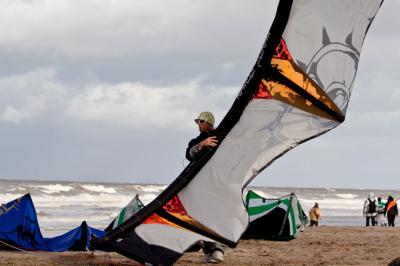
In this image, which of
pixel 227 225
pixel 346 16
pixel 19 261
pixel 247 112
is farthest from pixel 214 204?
pixel 19 261

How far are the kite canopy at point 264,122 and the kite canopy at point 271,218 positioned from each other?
484 cm

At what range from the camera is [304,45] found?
630cm

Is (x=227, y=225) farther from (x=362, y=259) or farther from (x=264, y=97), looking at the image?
(x=362, y=259)

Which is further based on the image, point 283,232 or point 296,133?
point 283,232

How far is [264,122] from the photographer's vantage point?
6.39m

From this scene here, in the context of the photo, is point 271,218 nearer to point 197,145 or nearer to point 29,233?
point 29,233

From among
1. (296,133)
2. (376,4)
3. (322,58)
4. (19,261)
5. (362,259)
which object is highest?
(376,4)

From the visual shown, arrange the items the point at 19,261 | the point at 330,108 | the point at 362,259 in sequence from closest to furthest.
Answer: the point at 330,108 → the point at 19,261 → the point at 362,259

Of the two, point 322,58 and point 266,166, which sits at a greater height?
point 322,58

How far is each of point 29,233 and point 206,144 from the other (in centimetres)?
358

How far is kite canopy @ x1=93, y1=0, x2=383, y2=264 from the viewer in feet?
20.6

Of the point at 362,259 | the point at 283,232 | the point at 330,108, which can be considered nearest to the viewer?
the point at 330,108

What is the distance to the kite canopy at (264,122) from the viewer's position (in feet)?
20.6

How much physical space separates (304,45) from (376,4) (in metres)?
0.76
